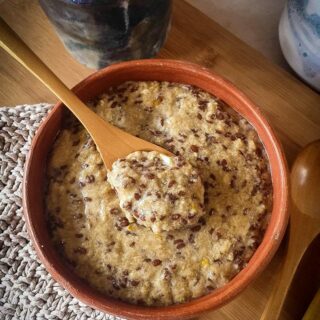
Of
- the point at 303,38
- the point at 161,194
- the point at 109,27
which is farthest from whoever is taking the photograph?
the point at 303,38

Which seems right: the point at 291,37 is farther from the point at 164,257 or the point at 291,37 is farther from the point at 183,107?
the point at 164,257

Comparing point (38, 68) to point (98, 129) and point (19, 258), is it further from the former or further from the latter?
point (19, 258)

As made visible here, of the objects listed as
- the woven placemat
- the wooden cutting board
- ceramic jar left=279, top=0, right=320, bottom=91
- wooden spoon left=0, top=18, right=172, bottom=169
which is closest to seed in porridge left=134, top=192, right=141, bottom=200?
wooden spoon left=0, top=18, right=172, bottom=169

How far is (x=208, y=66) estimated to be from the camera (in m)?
1.30

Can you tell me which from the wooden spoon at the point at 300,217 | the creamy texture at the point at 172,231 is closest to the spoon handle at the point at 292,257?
the wooden spoon at the point at 300,217

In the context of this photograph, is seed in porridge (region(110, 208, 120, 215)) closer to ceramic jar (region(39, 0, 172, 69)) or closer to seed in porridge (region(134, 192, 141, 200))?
seed in porridge (region(134, 192, 141, 200))

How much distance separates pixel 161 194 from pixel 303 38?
0.54 m

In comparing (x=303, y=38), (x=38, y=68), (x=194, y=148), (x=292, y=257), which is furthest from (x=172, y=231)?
(x=303, y=38)

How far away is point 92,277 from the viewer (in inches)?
39.1

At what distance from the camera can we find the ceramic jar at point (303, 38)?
1135 mm

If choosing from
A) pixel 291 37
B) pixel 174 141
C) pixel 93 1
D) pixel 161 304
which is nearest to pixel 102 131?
pixel 174 141

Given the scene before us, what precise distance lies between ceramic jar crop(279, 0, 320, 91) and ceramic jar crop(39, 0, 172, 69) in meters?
0.29

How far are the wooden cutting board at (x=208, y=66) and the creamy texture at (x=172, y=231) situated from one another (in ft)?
0.71

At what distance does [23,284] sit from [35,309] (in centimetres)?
6
